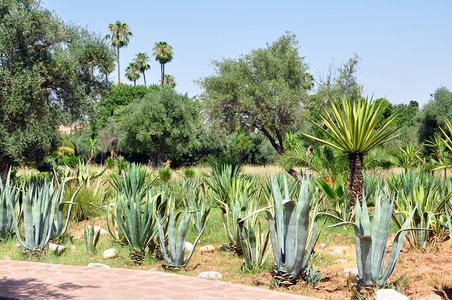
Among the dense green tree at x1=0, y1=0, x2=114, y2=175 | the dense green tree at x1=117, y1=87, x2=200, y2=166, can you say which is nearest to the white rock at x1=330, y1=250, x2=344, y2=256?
the dense green tree at x1=0, y1=0, x2=114, y2=175

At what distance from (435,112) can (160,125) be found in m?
18.9

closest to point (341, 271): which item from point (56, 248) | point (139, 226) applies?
point (139, 226)

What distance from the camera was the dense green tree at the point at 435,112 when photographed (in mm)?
33216

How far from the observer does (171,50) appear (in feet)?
211

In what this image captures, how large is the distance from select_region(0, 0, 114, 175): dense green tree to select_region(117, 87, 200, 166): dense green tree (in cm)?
2109

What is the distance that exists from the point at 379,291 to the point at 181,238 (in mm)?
2651

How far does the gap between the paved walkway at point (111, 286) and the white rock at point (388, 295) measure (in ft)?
2.51

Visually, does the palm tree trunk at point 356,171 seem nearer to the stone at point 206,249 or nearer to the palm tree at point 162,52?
the stone at point 206,249

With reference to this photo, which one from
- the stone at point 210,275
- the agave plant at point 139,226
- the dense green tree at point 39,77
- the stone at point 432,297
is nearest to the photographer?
the stone at point 432,297

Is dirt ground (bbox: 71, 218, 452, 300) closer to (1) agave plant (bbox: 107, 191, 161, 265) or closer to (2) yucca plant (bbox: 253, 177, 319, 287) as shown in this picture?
(2) yucca plant (bbox: 253, 177, 319, 287)

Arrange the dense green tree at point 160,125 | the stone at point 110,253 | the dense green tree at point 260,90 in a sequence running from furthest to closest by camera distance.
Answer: the dense green tree at point 160,125 → the dense green tree at point 260,90 → the stone at point 110,253

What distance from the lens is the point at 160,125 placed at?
37.6 m

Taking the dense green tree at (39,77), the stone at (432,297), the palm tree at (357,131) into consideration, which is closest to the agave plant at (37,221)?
the palm tree at (357,131)

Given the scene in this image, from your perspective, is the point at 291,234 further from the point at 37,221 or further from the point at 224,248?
the point at 37,221
